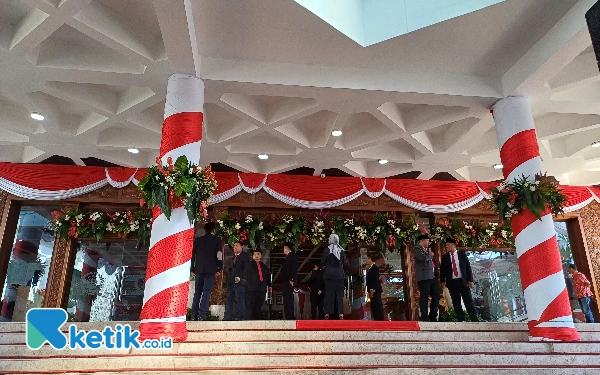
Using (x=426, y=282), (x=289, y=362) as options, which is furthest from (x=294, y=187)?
(x=289, y=362)

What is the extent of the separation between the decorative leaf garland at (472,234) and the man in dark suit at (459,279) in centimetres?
313

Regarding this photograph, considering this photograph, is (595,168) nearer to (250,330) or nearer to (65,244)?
(250,330)

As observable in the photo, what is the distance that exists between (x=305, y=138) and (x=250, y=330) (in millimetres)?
4969

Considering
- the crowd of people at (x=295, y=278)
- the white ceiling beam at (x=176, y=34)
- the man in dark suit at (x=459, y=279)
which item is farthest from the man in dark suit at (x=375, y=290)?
the white ceiling beam at (x=176, y=34)

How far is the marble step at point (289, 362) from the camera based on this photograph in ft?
15.6

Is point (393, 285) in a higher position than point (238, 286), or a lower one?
higher

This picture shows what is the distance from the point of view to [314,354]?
5.24 metres

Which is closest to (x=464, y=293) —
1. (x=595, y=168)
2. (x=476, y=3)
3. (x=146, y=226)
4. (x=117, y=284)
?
(x=476, y=3)

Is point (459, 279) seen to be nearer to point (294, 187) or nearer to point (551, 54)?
point (551, 54)

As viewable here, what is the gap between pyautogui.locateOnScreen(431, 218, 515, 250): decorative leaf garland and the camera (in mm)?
11445

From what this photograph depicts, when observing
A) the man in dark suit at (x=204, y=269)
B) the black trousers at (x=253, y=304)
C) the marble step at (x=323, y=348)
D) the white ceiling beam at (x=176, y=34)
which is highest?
the white ceiling beam at (x=176, y=34)

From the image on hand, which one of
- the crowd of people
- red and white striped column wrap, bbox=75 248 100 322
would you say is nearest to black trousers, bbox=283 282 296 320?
the crowd of people

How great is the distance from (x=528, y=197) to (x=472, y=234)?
521cm

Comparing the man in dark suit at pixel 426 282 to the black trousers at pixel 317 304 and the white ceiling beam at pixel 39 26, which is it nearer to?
the black trousers at pixel 317 304
